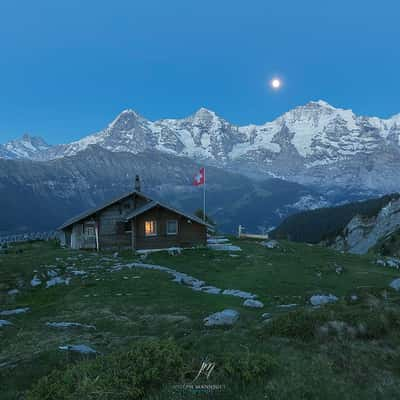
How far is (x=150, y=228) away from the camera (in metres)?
43.2

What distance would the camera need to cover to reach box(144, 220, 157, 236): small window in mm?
42969

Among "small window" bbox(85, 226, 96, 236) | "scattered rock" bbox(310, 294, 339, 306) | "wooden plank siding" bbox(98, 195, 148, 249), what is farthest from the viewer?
"small window" bbox(85, 226, 96, 236)

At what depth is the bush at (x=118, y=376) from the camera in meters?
6.52

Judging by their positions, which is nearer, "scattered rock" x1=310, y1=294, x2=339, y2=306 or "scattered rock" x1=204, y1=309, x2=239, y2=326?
"scattered rock" x1=204, y1=309, x2=239, y2=326

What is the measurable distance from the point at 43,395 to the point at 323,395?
17.5 feet

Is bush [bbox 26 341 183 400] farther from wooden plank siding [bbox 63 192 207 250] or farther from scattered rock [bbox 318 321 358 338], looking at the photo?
wooden plank siding [bbox 63 192 207 250]

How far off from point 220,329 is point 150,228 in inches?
1270

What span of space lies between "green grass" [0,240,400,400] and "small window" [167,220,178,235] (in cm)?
1472

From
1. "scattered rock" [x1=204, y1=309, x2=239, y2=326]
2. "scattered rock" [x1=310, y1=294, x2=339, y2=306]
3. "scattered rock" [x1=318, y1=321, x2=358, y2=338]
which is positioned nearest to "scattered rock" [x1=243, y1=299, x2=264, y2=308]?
"scattered rock" [x1=310, y1=294, x2=339, y2=306]

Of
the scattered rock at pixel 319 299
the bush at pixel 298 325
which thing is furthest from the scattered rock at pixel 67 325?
the scattered rock at pixel 319 299

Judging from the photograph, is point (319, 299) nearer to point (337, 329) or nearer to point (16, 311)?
point (337, 329)

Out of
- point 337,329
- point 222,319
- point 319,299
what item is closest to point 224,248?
point 319,299

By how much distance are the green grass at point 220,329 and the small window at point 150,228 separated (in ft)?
45.2

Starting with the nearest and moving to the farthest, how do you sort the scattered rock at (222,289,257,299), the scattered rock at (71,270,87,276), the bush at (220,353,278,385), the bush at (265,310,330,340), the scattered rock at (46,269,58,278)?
the bush at (220,353,278,385) → the bush at (265,310,330,340) → the scattered rock at (222,289,257,299) → the scattered rock at (46,269,58,278) → the scattered rock at (71,270,87,276)
